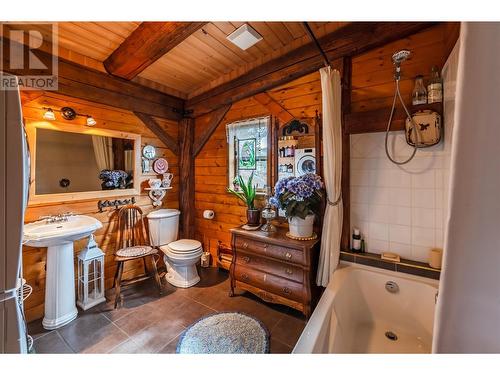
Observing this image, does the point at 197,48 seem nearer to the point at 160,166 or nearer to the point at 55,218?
the point at 160,166

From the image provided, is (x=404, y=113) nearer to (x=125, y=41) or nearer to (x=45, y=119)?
(x=125, y=41)

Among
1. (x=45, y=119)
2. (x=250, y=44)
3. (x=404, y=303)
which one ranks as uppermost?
(x=250, y=44)

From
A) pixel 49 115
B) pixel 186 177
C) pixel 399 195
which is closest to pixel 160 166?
pixel 186 177

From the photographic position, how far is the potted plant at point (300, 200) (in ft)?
5.53

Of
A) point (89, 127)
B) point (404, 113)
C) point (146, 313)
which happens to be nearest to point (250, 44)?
point (404, 113)

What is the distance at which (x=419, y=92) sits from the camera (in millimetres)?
1497

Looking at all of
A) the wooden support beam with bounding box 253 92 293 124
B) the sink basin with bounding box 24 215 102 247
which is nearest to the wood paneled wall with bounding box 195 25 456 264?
the wooden support beam with bounding box 253 92 293 124

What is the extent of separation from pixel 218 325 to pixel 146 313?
70 centimetres

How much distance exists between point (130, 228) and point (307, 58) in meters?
2.62

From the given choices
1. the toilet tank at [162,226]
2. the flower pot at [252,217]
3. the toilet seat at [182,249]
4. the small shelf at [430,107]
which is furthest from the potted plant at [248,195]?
the small shelf at [430,107]

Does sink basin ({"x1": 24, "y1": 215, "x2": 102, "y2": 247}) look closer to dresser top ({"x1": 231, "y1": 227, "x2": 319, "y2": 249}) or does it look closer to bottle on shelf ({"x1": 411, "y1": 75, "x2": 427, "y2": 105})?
dresser top ({"x1": 231, "y1": 227, "x2": 319, "y2": 249})

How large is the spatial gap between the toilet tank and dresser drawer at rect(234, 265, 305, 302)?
1.02 metres

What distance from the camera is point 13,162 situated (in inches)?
24.6

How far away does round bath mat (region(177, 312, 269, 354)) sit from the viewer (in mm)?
1452
